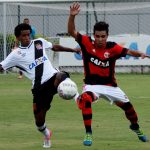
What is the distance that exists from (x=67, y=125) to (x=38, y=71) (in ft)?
9.60

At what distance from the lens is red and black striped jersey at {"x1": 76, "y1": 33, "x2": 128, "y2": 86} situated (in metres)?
11.7

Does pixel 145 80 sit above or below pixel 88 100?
below

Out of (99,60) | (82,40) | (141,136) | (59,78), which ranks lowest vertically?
(141,136)

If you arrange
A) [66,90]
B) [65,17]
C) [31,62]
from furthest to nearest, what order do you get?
[65,17] → [31,62] → [66,90]

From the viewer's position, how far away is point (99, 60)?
1173 cm

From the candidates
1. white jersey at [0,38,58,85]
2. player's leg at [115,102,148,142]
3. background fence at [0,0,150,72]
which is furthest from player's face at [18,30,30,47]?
background fence at [0,0,150,72]

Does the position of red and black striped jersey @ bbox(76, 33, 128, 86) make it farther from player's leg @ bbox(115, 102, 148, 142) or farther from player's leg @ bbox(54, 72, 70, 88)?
player's leg @ bbox(54, 72, 70, 88)

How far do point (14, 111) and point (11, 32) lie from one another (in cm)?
1459

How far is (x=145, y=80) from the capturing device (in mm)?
26047

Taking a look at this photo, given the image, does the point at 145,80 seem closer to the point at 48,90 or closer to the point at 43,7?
the point at 43,7

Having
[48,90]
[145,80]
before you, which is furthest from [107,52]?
[145,80]

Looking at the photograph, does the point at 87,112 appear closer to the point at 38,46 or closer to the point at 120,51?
the point at 120,51

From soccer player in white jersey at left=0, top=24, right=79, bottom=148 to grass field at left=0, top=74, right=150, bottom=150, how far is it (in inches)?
23.2

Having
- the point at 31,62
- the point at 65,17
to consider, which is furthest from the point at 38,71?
the point at 65,17
